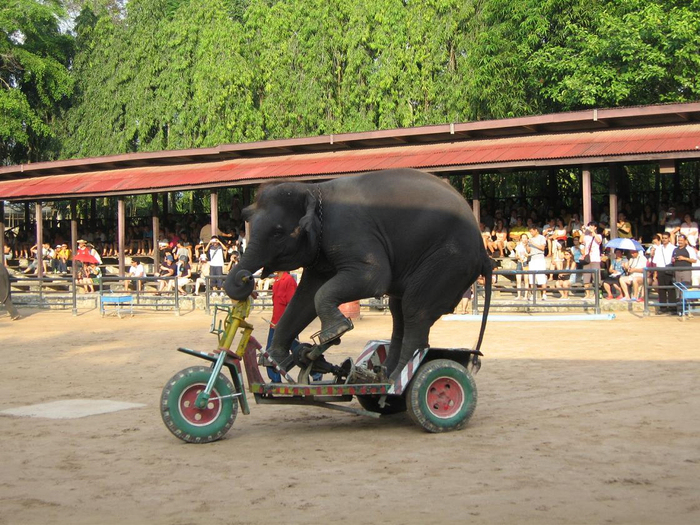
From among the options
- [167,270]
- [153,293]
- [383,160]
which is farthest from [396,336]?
[167,270]

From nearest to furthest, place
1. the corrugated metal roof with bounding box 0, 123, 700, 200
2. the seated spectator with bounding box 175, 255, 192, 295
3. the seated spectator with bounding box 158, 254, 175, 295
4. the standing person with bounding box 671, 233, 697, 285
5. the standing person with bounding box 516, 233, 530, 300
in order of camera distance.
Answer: the standing person with bounding box 671, 233, 697, 285, the corrugated metal roof with bounding box 0, 123, 700, 200, the standing person with bounding box 516, 233, 530, 300, the seated spectator with bounding box 158, 254, 175, 295, the seated spectator with bounding box 175, 255, 192, 295

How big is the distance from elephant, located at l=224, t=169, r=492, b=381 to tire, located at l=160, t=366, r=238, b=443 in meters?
0.81

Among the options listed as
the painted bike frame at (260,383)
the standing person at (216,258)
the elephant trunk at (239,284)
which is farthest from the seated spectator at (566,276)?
the elephant trunk at (239,284)

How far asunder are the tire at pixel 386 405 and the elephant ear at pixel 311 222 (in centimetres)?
160

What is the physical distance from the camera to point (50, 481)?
20.0 ft

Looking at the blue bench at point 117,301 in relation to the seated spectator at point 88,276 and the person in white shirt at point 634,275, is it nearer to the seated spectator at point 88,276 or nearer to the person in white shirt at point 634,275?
the seated spectator at point 88,276

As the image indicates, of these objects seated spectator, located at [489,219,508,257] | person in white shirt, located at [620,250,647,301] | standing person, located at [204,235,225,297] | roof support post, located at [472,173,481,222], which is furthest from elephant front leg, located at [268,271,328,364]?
seated spectator, located at [489,219,508,257]

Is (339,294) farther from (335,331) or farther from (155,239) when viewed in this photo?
(155,239)

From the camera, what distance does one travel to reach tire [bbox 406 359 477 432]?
748 cm

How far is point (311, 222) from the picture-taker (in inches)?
293

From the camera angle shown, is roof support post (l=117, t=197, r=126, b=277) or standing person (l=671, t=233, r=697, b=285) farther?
roof support post (l=117, t=197, r=126, b=277)

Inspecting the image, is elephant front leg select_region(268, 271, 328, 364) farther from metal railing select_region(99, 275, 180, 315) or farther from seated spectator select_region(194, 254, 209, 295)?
seated spectator select_region(194, 254, 209, 295)

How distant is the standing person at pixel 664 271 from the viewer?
17.9 metres

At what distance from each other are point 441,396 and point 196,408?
207 centimetres
